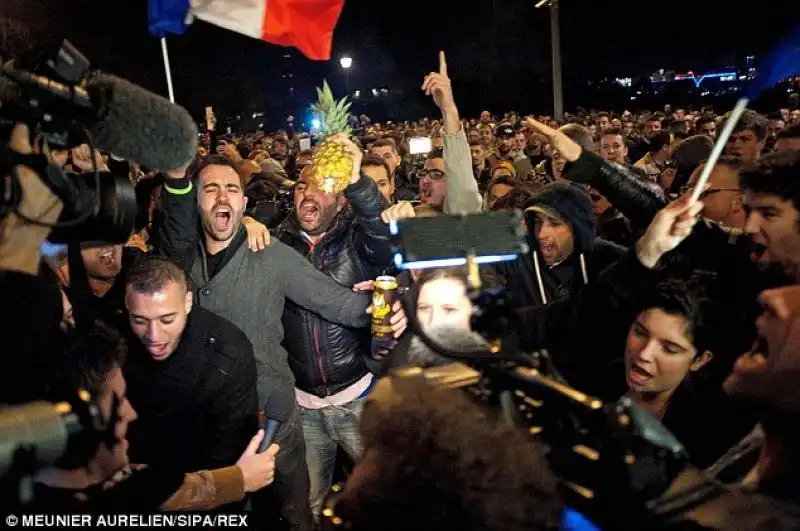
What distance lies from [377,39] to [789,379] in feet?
131

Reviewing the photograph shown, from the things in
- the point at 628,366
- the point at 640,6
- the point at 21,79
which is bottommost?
the point at 628,366

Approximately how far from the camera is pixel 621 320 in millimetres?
3012

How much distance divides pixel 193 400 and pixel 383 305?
3.09ft

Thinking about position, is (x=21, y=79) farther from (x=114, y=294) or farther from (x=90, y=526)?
(x=114, y=294)

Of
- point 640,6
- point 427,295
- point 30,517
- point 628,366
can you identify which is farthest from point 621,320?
point 640,6

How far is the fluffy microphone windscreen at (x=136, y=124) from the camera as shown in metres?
1.82

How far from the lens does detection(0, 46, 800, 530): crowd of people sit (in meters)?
1.41

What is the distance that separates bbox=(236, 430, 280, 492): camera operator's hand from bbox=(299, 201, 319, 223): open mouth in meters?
1.50

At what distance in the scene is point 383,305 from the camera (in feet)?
10.8

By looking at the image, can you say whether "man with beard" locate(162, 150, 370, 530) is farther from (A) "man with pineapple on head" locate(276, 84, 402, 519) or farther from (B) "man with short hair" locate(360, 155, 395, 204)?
(B) "man with short hair" locate(360, 155, 395, 204)

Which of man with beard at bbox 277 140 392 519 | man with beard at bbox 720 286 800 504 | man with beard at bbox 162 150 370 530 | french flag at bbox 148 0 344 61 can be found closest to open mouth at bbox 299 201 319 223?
man with beard at bbox 277 140 392 519

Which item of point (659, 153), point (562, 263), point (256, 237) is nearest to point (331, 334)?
point (256, 237)

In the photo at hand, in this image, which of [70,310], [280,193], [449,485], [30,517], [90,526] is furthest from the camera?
[280,193]

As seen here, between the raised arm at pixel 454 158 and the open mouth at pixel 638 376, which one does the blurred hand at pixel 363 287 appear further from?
the open mouth at pixel 638 376
